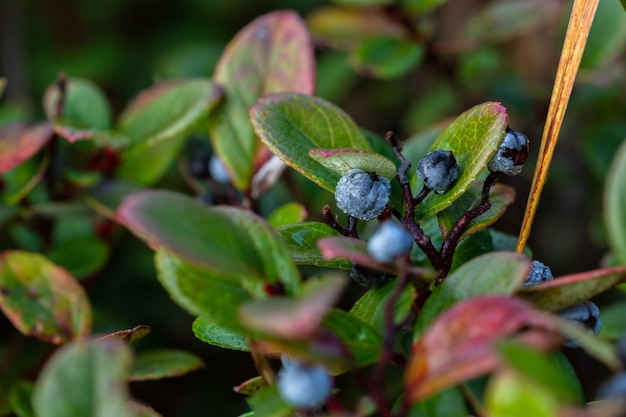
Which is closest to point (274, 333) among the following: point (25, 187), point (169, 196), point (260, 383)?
point (169, 196)

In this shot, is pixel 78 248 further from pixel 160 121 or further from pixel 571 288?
pixel 571 288

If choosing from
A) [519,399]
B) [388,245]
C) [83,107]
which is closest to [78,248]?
[83,107]

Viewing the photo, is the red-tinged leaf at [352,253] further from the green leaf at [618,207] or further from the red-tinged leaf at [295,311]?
the green leaf at [618,207]

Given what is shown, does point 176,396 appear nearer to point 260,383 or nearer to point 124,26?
point 260,383

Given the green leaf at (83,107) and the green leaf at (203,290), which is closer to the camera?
the green leaf at (203,290)

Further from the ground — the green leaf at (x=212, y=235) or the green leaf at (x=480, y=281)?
the green leaf at (x=212, y=235)

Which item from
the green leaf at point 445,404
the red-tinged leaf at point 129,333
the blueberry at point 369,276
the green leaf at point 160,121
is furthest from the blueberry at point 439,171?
the green leaf at point 160,121
